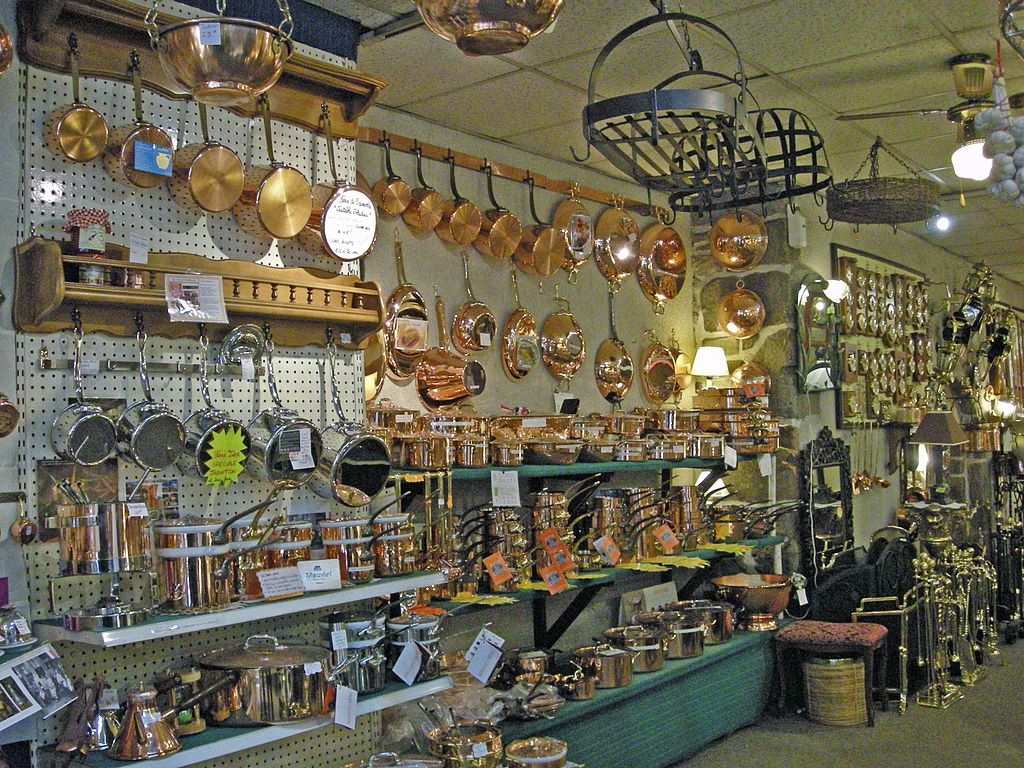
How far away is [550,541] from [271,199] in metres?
1.77

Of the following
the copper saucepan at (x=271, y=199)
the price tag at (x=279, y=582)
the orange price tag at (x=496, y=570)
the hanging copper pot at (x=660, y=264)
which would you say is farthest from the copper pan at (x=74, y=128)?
the hanging copper pot at (x=660, y=264)

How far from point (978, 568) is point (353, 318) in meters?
4.36

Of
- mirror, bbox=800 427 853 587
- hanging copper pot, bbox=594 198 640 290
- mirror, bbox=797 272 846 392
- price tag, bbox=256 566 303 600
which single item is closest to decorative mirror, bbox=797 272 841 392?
mirror, bbox=797 272 846 392

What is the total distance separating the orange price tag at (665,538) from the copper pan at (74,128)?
2897mm

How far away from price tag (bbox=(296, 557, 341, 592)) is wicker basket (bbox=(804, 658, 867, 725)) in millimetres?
2855

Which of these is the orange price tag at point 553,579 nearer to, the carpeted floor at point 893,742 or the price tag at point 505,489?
the price tag at point 505,489

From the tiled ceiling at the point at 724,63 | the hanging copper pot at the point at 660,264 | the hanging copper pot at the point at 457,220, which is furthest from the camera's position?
the hanging copper pot at the point at 660,264

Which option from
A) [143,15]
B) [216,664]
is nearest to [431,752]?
[216,664]

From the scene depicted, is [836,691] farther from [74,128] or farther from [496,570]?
[74,128]

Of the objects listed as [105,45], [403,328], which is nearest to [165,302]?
[105,45]

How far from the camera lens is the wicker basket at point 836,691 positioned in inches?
183

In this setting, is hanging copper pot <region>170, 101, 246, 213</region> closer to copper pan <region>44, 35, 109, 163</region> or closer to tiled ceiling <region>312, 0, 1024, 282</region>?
copper pan <region>44, 35, 109, 163</region>

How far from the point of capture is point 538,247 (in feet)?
15.0

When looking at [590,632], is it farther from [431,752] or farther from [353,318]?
[353,318]
